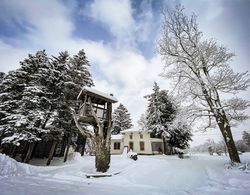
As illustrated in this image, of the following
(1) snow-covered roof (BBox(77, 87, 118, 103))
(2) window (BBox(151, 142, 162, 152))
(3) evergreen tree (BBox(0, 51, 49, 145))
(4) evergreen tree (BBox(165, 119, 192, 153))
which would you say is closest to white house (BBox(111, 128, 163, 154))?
(2) window (BBox(151, 142, 162, 152))

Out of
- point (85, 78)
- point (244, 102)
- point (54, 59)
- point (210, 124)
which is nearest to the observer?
point (244, 102)

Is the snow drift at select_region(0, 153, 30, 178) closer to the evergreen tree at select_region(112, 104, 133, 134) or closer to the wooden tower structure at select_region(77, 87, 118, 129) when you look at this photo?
the wooden tower structure at select_region(77, 87, 118, 129)

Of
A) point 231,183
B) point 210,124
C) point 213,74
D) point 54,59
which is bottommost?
point 231,183

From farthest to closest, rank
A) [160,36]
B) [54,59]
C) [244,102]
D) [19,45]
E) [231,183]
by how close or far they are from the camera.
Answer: [54,59] → [160,36] → [19,45] → [244,102] → [231,183]

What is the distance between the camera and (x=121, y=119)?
36.7 meters

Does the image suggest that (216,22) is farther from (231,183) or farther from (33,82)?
(33,82)

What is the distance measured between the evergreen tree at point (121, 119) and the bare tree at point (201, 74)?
81.7ft

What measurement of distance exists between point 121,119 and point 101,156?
26613mm

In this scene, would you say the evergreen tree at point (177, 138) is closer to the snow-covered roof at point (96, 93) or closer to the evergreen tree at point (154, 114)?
the evergreen tree at point (154, 114)

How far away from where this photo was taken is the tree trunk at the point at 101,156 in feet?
32.3

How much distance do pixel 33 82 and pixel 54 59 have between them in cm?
337

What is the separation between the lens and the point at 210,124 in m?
12.1

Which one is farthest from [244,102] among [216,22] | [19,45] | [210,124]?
[19,45]

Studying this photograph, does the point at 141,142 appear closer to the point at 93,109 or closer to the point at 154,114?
the point at 154,114
